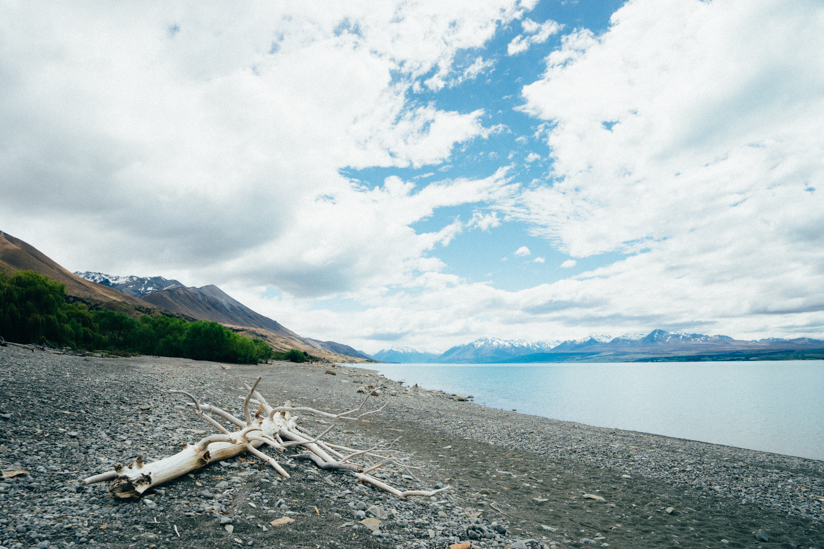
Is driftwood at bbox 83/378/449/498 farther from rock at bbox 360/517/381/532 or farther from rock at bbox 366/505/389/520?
rock at bbox 360/517/381/532

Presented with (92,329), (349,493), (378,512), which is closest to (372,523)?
(378,512)

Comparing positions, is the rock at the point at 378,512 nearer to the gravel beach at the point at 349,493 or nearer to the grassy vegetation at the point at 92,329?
the gravel beach at the point at 349,493

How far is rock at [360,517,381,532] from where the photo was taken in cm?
683

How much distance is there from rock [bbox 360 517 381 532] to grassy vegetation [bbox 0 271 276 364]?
1408 inches

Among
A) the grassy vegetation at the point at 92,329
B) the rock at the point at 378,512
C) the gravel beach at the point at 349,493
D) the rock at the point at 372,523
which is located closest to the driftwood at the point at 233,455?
the gravel beach at the point at 349,493

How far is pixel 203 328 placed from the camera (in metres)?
47.9

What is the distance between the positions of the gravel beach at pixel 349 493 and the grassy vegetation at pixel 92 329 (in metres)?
18.0

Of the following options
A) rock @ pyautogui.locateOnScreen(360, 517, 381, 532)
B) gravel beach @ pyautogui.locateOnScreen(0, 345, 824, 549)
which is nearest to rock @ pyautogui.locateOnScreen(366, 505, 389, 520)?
gravel beach @ pyautogui.locateOnScreen(0, 345, 824, 549)

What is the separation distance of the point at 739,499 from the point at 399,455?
10.8m

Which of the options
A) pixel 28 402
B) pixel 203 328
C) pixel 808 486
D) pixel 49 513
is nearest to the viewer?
pixel 49 513

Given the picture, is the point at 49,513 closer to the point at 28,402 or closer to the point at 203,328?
the point at 28,402

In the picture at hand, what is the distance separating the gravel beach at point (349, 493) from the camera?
584 cm

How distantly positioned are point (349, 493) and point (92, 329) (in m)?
48.8

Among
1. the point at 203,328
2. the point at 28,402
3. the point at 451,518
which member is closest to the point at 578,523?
the point at 451,518
